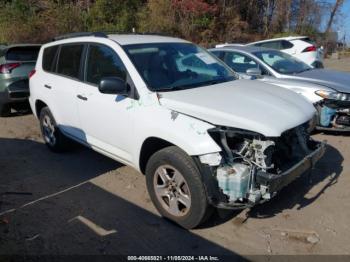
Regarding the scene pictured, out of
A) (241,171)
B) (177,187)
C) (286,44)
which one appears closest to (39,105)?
(177,187)


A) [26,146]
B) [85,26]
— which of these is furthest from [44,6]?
[26,146]

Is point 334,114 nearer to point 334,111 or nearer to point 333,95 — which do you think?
point 334,111

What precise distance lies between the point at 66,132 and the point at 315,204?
360 cm

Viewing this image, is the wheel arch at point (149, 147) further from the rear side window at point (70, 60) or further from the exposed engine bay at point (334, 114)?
the exposed engine bay at point (334, 114)

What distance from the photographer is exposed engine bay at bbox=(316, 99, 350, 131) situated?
648cm

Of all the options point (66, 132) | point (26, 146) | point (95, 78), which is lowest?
point (26, 146)

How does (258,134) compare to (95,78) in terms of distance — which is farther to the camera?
(95,78)

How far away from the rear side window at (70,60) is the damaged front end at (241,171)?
2.64m

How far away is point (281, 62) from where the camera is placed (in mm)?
8141

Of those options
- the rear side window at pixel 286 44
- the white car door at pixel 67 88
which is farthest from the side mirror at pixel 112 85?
the rear side window at pixel 286 44

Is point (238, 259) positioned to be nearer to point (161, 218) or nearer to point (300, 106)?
point (161, 218)

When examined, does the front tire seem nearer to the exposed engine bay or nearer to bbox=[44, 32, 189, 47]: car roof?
bbox=[44, 32, 189, 47]: car roof

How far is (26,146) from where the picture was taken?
7113 mm

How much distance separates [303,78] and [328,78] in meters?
0.43
